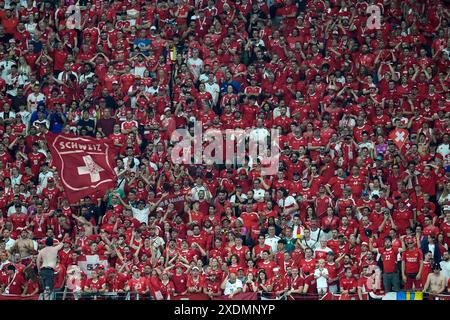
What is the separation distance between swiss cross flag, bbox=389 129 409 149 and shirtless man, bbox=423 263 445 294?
3512 millimetres

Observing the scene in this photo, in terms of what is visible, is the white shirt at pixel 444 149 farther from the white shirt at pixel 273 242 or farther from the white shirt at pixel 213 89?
the white shirt at pixel 213 89

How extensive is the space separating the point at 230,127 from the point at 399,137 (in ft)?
10.2

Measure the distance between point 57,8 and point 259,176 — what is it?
667cm

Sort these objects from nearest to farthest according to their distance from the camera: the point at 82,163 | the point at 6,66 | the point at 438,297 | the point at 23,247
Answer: the point at 438,297
the point at 23,247
the point at 82,163
the point at 6,66

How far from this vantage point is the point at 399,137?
86.8ft

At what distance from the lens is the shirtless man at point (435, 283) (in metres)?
Result: 23.3

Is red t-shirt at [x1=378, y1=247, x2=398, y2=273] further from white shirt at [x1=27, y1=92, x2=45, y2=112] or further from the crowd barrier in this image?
white shirt at [x1=27, y1=92, x2=45, y2=112]

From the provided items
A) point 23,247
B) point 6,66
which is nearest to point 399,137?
point 23,247

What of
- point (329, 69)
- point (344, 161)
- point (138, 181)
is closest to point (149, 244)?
point (138, 181)

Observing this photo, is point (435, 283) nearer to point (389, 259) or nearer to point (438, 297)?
point (438, 297)

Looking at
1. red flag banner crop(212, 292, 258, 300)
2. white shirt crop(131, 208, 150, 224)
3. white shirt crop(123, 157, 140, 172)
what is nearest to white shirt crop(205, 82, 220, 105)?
white shirt crop(123, 157, 140, 172)

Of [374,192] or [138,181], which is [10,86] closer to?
[138,181]

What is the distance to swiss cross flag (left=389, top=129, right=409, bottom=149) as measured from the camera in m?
26.4

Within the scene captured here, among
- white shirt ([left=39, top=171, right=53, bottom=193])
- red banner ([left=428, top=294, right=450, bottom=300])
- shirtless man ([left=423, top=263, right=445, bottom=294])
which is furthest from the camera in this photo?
white shirt ([left=39, top=171, right=53, bottom=193])
